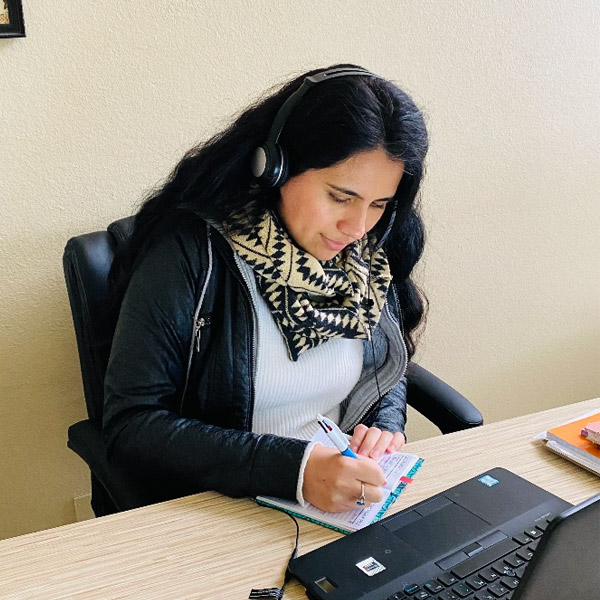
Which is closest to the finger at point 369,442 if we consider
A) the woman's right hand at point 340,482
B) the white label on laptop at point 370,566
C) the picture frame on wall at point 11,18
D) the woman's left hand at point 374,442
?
the woman's left hand at point 374,442

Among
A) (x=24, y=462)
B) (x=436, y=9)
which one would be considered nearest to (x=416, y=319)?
(x=436, y=9)

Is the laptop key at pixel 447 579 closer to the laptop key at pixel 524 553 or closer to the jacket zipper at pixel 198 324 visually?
the laptop key at pixel 524 553

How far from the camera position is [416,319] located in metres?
1.48

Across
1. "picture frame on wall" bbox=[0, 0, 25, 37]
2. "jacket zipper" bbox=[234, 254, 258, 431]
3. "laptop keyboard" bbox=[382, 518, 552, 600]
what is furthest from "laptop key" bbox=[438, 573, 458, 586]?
"picture frame on wall" bbox=[0, 0, 25, 37]

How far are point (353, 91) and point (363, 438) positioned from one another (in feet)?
1.68

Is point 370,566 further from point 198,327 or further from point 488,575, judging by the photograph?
point 198,327

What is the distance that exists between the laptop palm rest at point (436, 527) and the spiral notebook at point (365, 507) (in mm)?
30

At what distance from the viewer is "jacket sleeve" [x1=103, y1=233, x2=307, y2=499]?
3.36 ft

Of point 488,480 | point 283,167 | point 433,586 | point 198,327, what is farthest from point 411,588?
point 283,167

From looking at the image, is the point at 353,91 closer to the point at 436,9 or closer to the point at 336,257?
the point at 336,257

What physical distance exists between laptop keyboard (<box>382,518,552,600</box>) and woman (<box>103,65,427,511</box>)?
6.2 inches

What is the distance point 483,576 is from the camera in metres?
0.86

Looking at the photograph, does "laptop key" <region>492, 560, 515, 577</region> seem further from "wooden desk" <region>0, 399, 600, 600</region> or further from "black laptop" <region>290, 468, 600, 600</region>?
"wooden desk" <region>0, 399, 600, 600</region>

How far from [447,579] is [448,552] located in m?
0.05
